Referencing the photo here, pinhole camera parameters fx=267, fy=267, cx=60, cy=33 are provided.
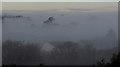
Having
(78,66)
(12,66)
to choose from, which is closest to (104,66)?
(12,66)

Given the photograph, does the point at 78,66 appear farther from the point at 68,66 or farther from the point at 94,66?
the point at 94,66

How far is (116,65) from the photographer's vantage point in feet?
39.7

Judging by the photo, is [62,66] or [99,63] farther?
[62,66]

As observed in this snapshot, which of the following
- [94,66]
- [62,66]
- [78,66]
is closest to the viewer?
[94,66]

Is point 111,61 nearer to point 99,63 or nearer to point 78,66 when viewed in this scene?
point 99,63

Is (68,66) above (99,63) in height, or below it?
above

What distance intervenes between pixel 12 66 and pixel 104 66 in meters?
4.09

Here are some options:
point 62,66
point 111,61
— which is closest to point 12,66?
point 111,61

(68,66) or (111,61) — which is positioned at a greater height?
(68,66)

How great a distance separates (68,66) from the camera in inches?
1965

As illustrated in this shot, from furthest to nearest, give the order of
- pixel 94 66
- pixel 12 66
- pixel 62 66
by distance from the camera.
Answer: pixel 62 66
pixel 94 66
pixel 12 66

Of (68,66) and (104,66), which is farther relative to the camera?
(68,66)

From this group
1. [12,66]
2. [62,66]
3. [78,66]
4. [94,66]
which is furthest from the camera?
[78,66]

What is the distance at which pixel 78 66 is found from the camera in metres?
48.8
